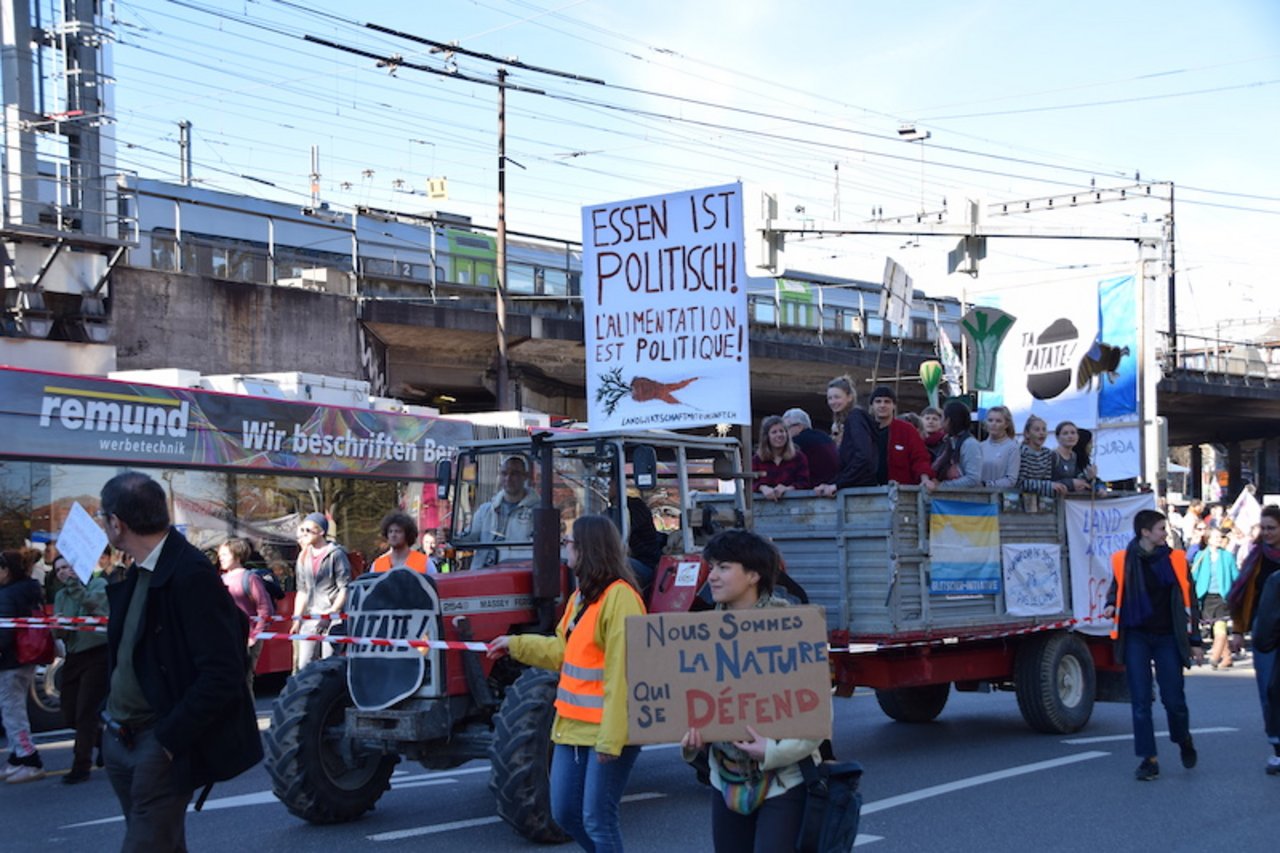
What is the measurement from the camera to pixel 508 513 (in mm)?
9719

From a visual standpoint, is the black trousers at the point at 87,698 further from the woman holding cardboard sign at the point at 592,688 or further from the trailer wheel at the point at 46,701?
the woman holding cardboard sign at the point at 592,688

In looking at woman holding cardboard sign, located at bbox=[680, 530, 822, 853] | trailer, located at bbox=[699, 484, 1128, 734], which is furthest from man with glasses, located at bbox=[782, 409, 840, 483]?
woman holding cardboard sign, located at bbox=[680, 530, 822, 853]

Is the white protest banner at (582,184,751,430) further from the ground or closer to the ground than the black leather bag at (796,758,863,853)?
further from the ground

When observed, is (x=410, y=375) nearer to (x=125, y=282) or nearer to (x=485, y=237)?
(x=485, y=237)

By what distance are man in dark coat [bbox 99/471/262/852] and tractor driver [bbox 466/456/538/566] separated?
15.6 feet

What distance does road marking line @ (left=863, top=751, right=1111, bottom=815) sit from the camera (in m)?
8.97

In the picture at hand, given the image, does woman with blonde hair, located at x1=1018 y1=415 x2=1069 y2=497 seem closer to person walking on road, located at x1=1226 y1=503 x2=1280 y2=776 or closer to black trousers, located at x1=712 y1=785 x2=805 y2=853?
person walking on road, located at x1=1226 y1=503 x2=1280 y2=776

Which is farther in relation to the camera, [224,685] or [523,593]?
[523,593]

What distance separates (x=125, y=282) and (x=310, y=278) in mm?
4937

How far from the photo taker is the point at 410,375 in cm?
3306

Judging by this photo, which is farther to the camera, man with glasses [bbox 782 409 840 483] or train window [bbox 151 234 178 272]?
train window [bbox 151 234 178 272]

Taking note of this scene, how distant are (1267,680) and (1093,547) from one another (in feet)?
8.59

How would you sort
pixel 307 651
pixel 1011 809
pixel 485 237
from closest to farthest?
pixel 1011 809 → pixel 307 651 → pixel 485 237

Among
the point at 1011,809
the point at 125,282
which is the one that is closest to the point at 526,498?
the point at 1011,809
